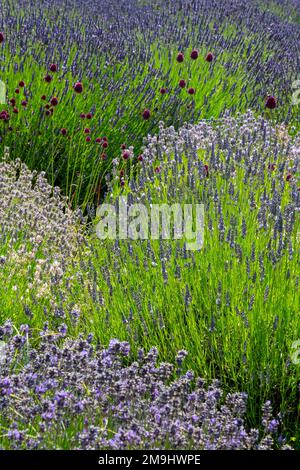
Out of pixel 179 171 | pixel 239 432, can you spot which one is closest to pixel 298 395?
pixel 239 432

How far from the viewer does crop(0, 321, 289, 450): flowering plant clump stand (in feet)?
6.26

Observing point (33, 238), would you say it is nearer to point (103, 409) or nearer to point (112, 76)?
point (103, 409)

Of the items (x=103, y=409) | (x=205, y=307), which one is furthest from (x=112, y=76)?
(x=103, y=409)

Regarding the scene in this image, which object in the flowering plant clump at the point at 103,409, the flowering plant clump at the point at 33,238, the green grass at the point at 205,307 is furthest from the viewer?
the flowering plant clump at the point at 33,238

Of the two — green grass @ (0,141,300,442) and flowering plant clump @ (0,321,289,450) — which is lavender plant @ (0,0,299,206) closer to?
green grass @ (0,141,300,442)

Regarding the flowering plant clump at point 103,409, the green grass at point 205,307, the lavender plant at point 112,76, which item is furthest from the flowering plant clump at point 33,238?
the flowering plant clump at point 103,409

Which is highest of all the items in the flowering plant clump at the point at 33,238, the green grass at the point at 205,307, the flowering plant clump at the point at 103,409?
the flowering plant clump at the point at 33,238

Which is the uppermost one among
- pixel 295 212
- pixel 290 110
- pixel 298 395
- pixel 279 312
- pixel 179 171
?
pixel 290 110

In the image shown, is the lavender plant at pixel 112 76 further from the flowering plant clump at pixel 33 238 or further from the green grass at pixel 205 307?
the green grass at pixel 205 307

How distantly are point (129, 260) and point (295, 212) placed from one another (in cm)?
72

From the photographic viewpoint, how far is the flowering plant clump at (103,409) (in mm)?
1908

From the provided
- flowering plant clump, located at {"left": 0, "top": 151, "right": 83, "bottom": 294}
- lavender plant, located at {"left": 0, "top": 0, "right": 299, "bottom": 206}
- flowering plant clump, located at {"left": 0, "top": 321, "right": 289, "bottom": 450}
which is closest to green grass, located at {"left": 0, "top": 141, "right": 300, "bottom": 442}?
flowering plant clump, located at {"left": 0, "top": 151, "right": 83, "bottom": 294}
